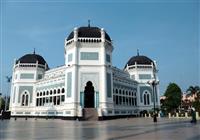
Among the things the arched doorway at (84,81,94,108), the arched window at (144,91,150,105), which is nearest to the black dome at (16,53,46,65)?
the arched doorway at (84,81,94,108)

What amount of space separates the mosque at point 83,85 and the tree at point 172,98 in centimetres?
383

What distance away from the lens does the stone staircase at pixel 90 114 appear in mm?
41112

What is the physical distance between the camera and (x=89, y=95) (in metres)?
44.0

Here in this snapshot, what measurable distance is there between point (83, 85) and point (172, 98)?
3181 cm

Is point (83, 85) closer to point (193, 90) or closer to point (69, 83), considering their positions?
point (69, 83)

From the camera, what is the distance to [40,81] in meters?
56.9

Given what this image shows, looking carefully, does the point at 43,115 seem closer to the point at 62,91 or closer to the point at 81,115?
the point at 62,91

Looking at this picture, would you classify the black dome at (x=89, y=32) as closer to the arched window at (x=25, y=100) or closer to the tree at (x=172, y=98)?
the arched window at (x=25, y=100)

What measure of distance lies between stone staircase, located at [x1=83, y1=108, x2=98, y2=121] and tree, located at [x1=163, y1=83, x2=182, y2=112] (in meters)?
29.1

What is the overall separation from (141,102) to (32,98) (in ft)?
93.7

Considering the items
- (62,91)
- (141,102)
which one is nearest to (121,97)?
(141,102)

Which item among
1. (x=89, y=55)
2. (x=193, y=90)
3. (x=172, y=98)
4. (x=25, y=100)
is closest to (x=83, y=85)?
(x=89, y=55)

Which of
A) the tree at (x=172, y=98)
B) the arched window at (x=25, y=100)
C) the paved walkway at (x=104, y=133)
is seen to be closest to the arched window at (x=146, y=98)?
the tree at (x=172, y=98)

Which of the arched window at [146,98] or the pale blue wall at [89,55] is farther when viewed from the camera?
the arched window at [146,98]
